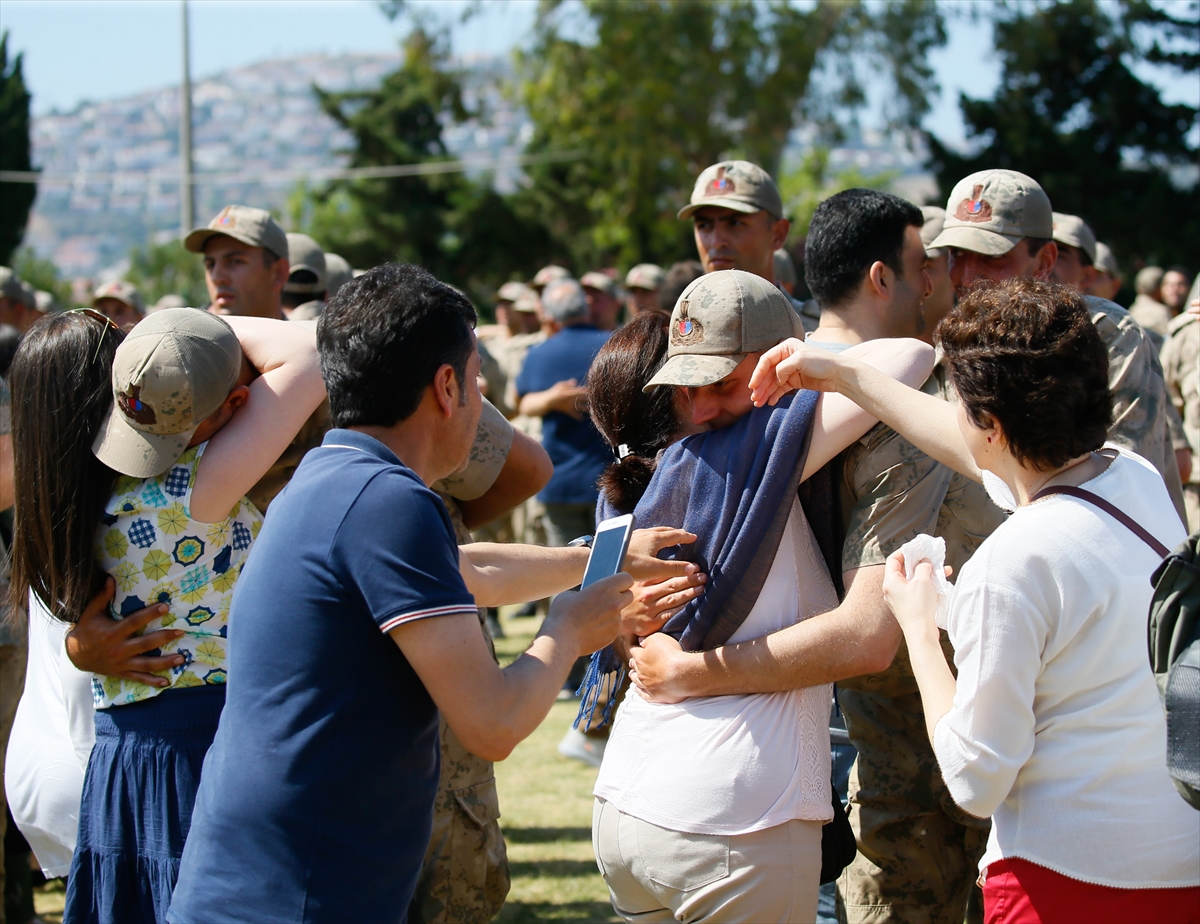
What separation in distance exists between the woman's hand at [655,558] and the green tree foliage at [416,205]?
3358 centimetres

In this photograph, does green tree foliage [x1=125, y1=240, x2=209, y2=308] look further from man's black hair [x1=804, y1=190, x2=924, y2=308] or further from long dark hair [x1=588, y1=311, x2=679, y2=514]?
long dark hair [x1=588, y1=311, x2=679, y2=514]

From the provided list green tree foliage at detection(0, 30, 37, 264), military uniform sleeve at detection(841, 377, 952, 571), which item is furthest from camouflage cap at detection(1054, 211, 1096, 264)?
green tree foliage at detection(0, 30, 37, 264)

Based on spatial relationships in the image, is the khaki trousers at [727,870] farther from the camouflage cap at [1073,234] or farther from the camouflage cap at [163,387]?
the camouflage cap at [1073,234]

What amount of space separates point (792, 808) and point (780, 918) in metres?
0.23

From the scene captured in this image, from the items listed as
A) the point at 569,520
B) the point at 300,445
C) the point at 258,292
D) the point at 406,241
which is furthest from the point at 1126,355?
the point at 406,241

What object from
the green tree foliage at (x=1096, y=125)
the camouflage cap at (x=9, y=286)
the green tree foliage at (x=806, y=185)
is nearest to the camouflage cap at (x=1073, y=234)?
the camouflage cap at (x=9, y=286)

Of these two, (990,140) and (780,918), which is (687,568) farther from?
(990,140)

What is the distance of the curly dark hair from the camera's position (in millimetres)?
2098

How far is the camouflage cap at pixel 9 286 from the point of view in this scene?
7.31 m

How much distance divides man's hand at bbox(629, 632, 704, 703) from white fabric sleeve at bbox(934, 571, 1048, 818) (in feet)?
2.14

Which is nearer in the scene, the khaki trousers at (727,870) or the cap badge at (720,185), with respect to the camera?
the khaki trousers at (727,870)

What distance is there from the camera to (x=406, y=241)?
1439 inches

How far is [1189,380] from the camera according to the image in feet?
22.7

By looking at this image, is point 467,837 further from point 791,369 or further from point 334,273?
point 334,273
